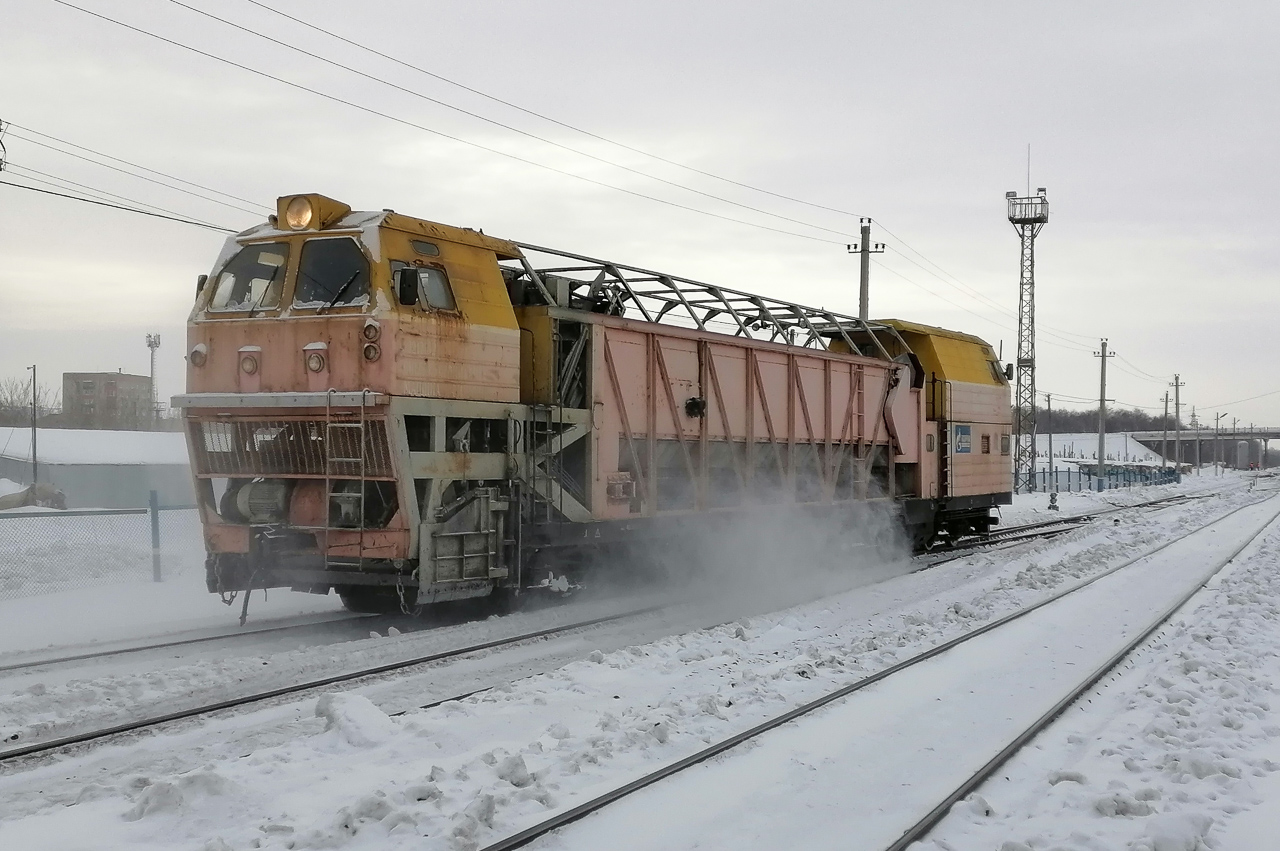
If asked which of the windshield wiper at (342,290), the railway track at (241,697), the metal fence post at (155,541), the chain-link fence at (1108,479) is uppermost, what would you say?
the windshield wiper at (342,290)

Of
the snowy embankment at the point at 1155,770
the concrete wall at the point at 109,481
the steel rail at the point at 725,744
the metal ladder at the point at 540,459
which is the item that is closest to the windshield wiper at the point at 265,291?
the metal ladder at the point at 540,459

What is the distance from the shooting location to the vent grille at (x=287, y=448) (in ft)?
30.9

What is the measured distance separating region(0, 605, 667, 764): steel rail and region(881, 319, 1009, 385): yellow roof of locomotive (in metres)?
10.2

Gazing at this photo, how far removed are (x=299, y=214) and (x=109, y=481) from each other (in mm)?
33005

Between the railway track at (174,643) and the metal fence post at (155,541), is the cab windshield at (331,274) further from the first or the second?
the metal fence post at (155,541)

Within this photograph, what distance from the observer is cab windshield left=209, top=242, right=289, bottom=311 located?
10180 millimetres

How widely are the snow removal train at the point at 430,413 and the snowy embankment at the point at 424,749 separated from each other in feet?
4.52

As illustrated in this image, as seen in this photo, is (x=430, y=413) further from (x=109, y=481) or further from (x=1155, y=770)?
(x=109, y=481)

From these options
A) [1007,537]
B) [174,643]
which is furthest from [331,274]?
[1007,537]

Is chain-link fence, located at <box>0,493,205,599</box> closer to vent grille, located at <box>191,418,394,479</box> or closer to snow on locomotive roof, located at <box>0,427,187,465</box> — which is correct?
vent grille, located at <box>191,418,394,479</box>

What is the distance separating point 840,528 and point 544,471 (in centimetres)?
654

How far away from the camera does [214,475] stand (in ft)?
33.3

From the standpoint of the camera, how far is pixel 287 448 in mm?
9844

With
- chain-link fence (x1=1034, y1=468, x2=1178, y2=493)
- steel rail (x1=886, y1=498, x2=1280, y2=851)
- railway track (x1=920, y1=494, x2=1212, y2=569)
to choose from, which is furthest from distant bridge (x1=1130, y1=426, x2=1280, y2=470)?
steel rail (x1=886, y1=498, x2=1280, y2=851)
